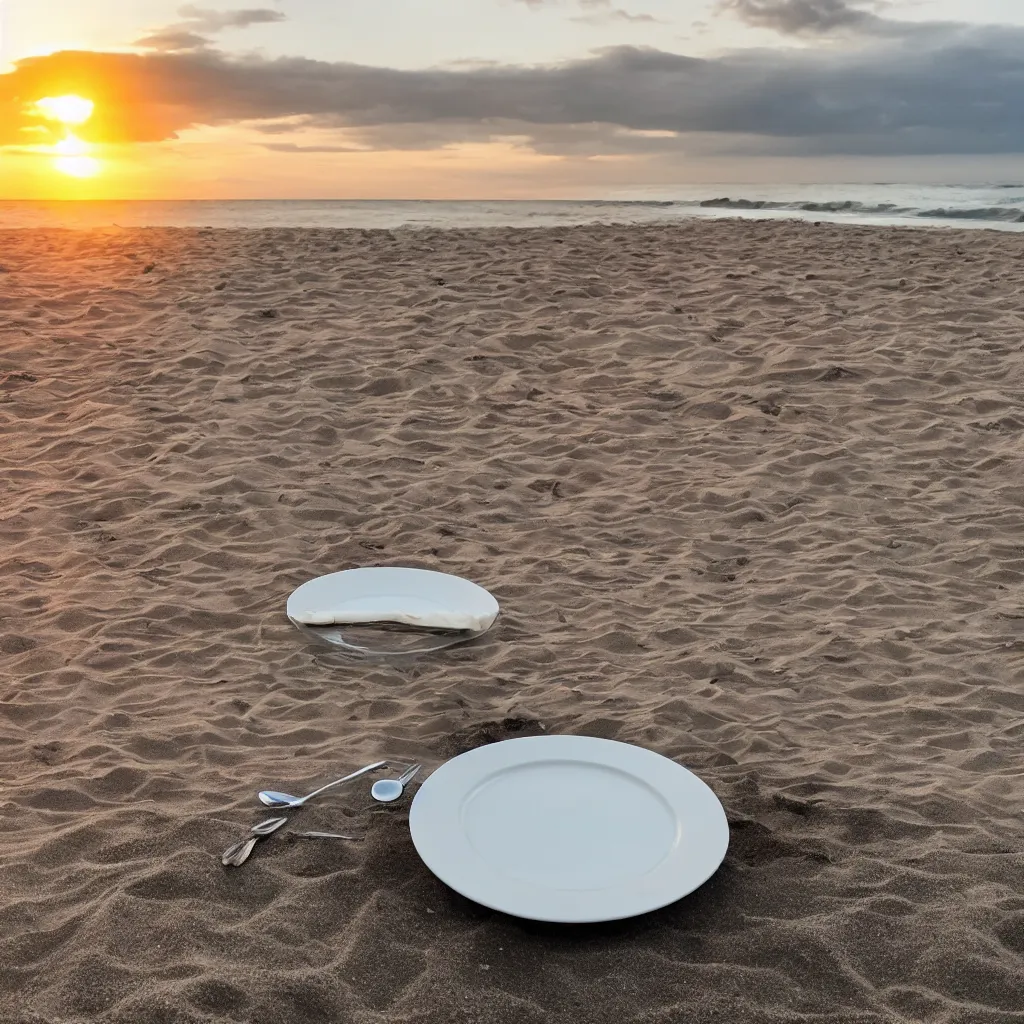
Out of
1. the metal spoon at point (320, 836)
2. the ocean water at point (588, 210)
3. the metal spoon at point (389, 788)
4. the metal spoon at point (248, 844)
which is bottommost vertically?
the metal spoon at point (320, 836)

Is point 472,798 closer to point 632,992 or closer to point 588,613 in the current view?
point 632,992

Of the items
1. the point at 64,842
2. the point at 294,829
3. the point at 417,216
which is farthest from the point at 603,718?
the point at 417,216

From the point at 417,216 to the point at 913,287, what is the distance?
9.32 meters

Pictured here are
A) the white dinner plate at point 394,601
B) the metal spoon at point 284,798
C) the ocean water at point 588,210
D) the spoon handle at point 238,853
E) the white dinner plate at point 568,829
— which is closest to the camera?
the white dinner plate at point 568,829

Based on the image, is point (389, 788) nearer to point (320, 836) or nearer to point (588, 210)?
point (320, 836)

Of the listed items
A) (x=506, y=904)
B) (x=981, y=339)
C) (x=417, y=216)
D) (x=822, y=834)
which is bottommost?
(x=822, y=834)

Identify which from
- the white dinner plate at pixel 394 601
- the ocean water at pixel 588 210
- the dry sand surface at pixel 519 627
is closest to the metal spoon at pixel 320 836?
the dry sand surface at pixel 519 627

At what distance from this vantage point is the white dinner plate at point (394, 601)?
10.6ft

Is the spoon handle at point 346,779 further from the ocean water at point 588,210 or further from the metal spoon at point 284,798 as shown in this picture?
the ocean water at point 588,210

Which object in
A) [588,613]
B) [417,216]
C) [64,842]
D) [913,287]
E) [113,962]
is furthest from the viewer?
[417,216]

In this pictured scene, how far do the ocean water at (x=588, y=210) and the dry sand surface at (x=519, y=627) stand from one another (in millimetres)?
6519

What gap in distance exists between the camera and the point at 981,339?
271 inches

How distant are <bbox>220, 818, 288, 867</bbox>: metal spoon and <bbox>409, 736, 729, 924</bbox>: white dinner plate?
38cm

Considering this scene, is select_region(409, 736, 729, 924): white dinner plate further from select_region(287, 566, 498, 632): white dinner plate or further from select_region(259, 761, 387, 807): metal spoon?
select_region(287, 566, 498, 632): white dinner plate
